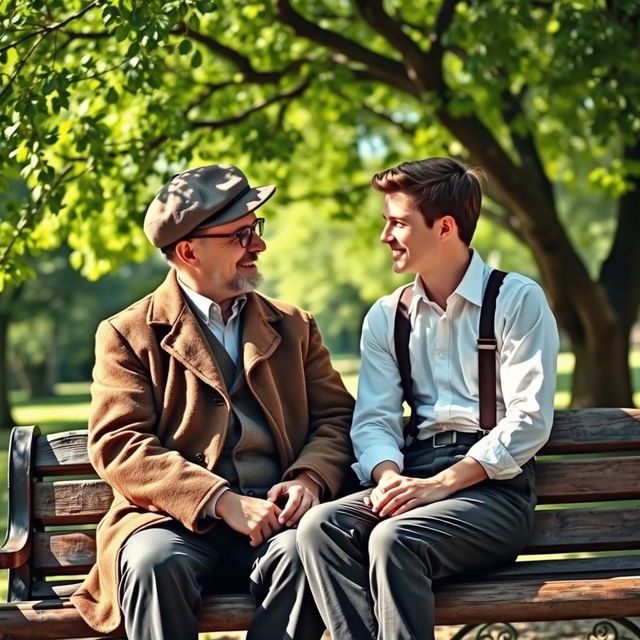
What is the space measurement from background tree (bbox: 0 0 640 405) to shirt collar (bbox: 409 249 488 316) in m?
1.62

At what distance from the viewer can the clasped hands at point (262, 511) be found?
14.1 feet

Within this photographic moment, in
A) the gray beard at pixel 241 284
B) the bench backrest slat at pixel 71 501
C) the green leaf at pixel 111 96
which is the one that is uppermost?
the green leaf at pixel 111 96

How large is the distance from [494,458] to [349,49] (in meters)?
7.87

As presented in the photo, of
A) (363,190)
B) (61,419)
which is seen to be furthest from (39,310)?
(363,190)

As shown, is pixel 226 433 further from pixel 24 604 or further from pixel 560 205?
pixel 560 205

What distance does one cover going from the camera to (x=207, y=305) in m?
4.70

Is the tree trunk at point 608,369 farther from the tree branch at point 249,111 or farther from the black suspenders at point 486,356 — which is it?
the black suspenders at point 486,356

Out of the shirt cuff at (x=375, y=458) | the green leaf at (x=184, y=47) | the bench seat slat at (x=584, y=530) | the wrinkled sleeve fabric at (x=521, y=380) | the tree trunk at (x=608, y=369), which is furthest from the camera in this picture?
the tree trunk at (x=608, y=369)

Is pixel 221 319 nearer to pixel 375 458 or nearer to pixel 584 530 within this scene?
pixel 375 458

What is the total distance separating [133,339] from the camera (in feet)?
15.0

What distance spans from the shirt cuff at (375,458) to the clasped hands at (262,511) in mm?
243

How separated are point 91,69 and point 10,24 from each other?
2.19ft

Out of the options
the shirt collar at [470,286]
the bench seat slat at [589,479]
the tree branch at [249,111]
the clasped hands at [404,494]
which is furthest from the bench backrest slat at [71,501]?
the tree branch at [249,111]

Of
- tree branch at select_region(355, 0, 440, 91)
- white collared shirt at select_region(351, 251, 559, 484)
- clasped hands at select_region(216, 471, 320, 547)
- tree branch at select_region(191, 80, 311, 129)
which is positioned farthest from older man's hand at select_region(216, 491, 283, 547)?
tree branch at select_region(355, 0, 440, 91)
